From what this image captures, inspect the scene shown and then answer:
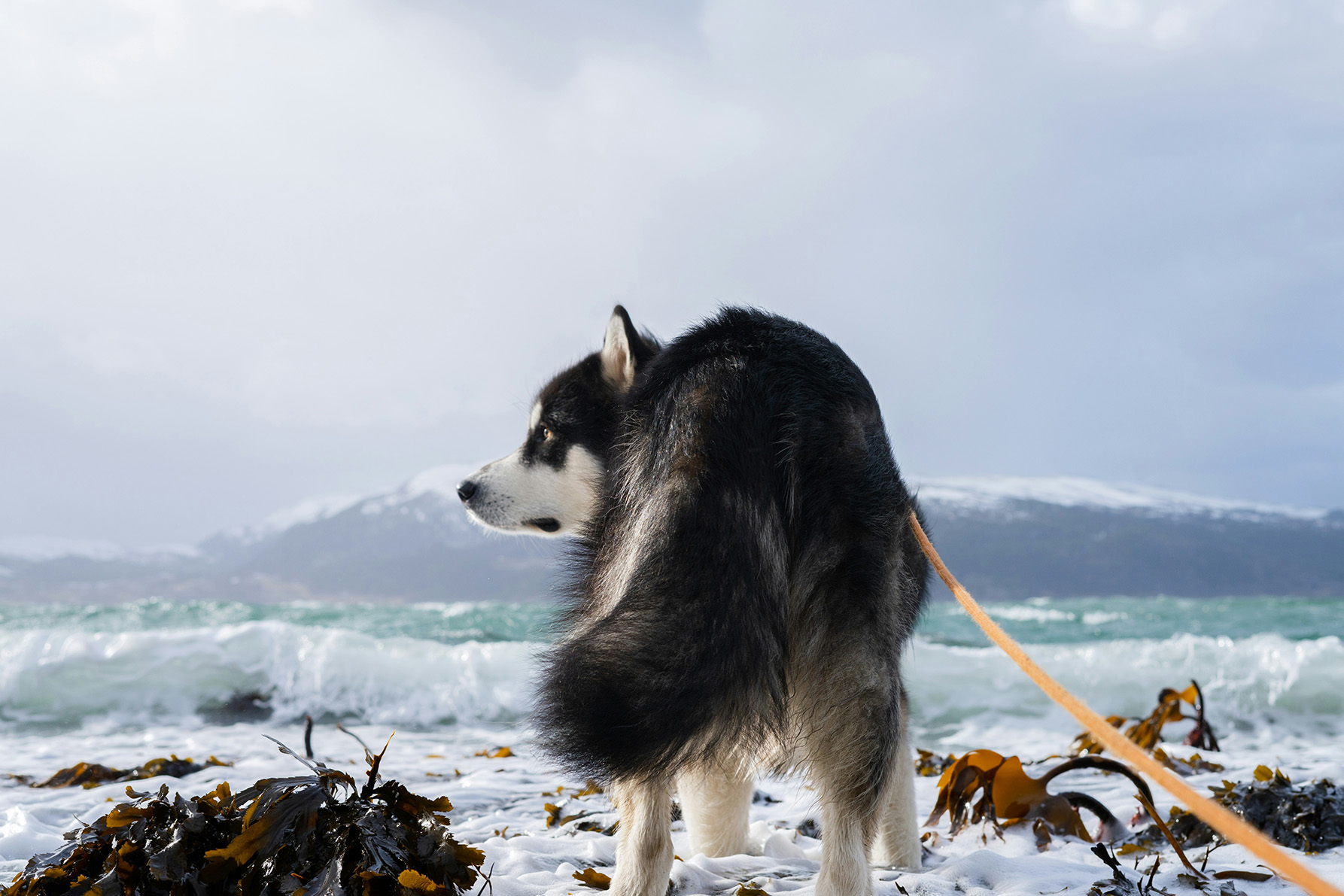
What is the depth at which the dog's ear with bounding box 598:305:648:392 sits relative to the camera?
297 cm

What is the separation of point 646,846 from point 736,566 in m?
0.80

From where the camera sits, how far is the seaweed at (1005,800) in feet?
10.3

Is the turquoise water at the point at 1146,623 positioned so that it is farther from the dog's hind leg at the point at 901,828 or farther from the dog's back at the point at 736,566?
the dog's back at the point at 736,566

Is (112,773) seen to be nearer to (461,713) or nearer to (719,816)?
(719,816)

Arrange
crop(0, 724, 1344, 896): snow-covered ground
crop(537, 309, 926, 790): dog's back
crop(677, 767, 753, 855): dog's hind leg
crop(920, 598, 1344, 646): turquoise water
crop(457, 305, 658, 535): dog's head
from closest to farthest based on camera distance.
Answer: crop(537, 309, 926, 790): dog's back < crop(0, 724, 1344, 896): snow-covered ground < crop(677, 767, 753, 855): dog's hind leg < crop(457, 305, 658, 535): dog's head < crop(920, 598, 1344, 646): turquoise water

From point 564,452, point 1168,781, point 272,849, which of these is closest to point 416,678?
point 564,452

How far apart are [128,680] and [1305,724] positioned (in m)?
11.7

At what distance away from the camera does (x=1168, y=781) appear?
1.32 metres

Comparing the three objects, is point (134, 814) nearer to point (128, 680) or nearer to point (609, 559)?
point (609, 559)

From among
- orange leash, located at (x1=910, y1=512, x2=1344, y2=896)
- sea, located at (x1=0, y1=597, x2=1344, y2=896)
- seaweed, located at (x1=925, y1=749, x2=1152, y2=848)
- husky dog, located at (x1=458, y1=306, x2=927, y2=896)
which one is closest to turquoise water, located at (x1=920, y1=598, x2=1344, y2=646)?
sea, located at (x1=0, y1=597, x2=1344, y2=896)

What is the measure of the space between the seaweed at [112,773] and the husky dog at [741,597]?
129 inches

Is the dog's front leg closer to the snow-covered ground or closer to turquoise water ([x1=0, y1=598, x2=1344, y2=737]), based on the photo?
the snow-covered ground

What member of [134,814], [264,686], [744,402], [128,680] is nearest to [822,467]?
[744,402]

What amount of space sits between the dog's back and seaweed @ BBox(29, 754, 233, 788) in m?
3.34
